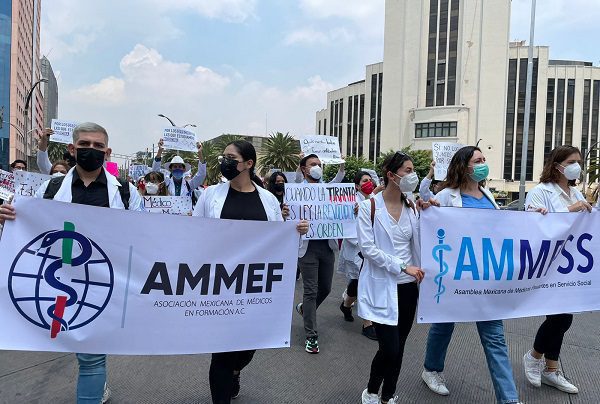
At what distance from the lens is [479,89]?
202ft

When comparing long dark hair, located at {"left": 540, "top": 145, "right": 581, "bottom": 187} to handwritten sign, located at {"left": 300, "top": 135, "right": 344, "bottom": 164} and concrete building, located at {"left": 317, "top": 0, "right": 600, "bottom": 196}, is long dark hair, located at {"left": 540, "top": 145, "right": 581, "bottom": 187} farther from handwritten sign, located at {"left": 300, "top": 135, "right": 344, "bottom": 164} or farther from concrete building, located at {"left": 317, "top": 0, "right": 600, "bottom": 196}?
concrete building, located at {"left": 317, "top": 0, "right": 600, "bottom": 196}

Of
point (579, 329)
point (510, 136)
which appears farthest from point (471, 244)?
point (510, 136)

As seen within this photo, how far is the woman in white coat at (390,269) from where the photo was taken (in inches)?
121

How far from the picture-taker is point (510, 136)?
63.4 meters

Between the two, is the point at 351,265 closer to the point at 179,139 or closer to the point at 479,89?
the point at 179,139

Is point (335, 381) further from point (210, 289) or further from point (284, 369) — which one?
point (210, 289)

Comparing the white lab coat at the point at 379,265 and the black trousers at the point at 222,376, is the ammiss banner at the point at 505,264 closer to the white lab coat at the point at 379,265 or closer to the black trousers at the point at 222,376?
the white lab coat at the point at 379,265

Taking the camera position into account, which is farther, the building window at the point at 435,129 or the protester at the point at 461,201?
the building window at the point at 435,129

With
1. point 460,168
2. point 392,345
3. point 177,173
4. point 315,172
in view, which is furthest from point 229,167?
point 177,173

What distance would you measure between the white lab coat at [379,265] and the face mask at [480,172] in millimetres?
624

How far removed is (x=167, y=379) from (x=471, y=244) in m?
2.66

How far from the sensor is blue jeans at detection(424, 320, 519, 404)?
10.0 ft

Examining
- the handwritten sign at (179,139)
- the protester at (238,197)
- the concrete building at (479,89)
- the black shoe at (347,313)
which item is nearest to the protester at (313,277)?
the black shoe at (347,313)

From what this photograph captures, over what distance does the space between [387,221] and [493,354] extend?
3.80 feet
